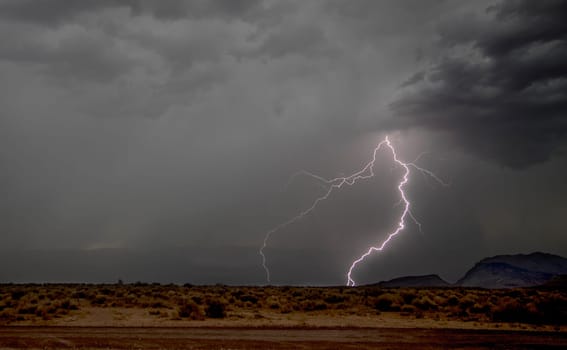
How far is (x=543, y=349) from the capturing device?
68.5ft

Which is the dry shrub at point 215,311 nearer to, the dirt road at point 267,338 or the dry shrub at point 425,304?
the dirt road at point 267,338

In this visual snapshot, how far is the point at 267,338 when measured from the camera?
22953mm

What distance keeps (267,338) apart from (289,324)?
684 cm

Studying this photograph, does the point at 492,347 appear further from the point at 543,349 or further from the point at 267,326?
the point at 267,326

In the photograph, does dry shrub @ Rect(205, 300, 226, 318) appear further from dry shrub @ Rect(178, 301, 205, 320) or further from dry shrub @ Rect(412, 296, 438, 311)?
dry shrub @ Rect(412, 296, 438, 311)

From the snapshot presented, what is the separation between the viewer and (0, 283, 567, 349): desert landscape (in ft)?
71.4

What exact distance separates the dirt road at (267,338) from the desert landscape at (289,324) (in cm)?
4

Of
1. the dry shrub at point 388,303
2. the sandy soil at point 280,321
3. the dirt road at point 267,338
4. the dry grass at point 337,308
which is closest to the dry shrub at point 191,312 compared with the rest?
the dry grass at point 337,308

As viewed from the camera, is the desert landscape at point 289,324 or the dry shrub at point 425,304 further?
the dry shrub at point 425,304

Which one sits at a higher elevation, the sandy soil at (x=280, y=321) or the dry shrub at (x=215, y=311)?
the dry shrub at (x=215, y=311)

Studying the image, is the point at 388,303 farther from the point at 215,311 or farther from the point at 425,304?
the point at 215,311

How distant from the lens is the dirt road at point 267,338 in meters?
20.6

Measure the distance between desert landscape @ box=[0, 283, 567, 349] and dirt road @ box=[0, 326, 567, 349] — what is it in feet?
0.14

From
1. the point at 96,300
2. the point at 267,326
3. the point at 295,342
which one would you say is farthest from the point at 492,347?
the point at 96,300
